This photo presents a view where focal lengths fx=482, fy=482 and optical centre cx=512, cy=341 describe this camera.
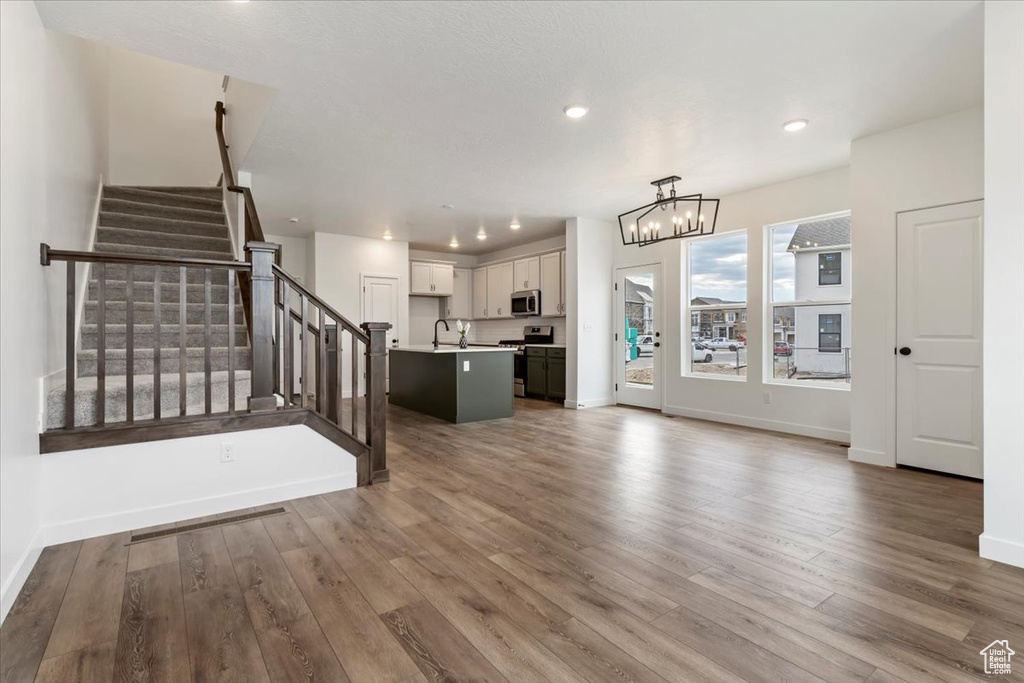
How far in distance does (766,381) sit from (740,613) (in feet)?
13.1

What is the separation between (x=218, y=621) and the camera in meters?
1.81

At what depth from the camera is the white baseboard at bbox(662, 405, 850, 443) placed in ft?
15.6

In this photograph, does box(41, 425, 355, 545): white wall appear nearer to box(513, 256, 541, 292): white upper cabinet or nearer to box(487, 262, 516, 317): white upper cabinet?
box(513, 256, 541, 292): white upper cabinet

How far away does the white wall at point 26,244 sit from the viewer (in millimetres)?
1933

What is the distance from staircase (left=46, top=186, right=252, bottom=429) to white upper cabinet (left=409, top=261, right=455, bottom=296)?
142 inches

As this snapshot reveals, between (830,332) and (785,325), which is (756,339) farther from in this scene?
(830,332)

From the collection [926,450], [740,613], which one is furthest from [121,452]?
[926,450]

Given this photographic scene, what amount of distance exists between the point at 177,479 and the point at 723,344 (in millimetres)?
5439

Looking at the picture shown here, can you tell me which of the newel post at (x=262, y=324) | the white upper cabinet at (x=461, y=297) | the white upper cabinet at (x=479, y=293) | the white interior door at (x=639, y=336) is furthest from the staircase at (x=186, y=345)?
the white upper cabinet at (x=479, y=293)

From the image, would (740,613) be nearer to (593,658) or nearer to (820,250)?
(593,658)

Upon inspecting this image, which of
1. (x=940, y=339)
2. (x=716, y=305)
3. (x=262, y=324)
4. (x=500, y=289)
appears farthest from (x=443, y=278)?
(x=940, y=339)

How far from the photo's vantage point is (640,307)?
678 centimetres

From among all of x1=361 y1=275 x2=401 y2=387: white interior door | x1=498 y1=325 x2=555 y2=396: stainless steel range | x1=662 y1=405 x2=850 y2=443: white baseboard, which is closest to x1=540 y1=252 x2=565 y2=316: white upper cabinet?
x1=498 y1=325 x2=555 y2=396: stainless steel range

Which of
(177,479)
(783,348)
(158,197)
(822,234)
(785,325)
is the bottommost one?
(177,479)
